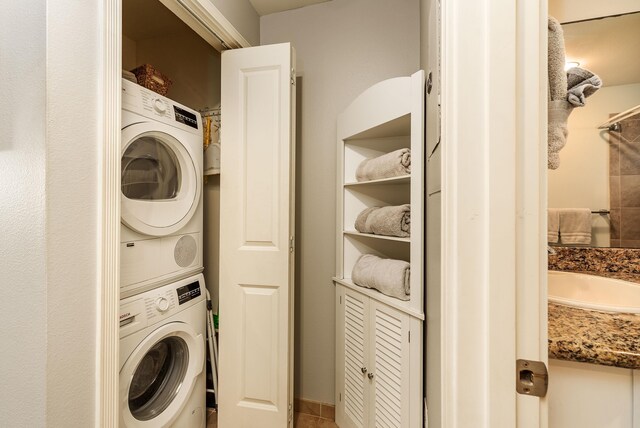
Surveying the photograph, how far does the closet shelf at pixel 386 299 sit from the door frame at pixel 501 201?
0.71m

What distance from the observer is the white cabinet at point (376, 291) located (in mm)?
1237

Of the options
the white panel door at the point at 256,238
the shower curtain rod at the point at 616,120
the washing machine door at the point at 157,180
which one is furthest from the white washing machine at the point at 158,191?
the shower curtain rod at the point at 616,120

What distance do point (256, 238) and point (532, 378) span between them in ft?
4.48

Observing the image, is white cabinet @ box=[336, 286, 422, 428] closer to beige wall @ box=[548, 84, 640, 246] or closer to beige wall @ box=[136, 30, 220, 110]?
beige wall @ box=[548, 84, 640, 246]

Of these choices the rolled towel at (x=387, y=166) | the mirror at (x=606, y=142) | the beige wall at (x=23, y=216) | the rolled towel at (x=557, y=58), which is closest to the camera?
the rolled towel at (x=557, y=58)

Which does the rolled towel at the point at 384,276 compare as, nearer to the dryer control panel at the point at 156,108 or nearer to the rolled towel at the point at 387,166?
the rolled towel at the point at 387,166

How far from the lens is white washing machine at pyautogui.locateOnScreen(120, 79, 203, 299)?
1237 mm

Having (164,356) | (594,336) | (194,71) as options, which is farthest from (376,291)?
(194,71)

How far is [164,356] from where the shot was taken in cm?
155

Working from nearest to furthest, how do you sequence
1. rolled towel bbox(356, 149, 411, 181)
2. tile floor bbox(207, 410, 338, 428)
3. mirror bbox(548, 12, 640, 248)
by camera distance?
mirror bbox(548, 12, 640, 248) → rolled towel bbox(356, 149, 411, 181) → tile floor bbox(207, 410, 338, 428)

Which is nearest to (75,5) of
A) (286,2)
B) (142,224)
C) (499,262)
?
(142,224)

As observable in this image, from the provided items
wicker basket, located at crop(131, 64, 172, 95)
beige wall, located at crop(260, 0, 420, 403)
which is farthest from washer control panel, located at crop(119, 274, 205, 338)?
wicker basket, located at crop(131, 64, 172, 95)

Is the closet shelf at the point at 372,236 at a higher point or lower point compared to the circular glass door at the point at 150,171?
lower

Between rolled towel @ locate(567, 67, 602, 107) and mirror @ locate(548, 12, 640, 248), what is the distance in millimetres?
617
